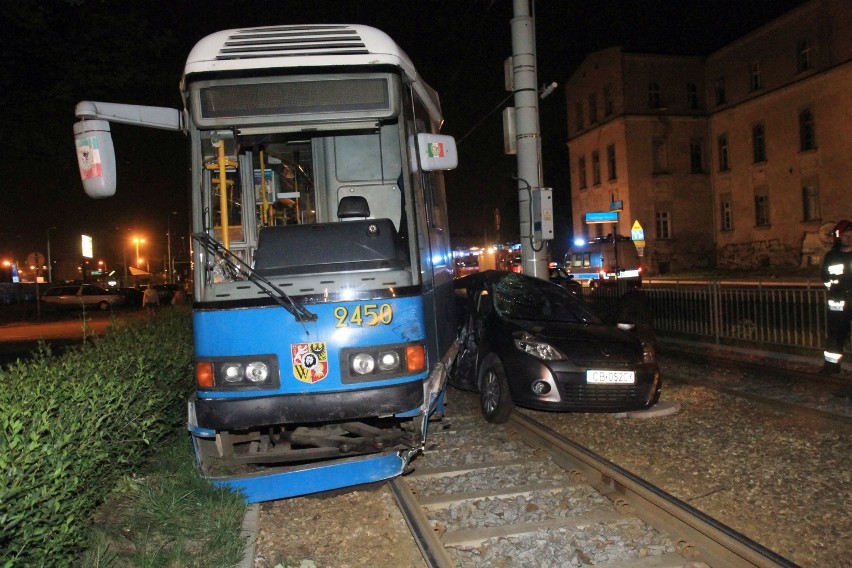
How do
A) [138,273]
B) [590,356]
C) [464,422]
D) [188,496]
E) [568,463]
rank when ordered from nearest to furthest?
[188,496], [568,463], [590,356], [464,422], [138,273]

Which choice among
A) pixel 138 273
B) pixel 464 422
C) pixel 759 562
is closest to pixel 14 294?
pixel 138 273

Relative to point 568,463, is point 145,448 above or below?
above

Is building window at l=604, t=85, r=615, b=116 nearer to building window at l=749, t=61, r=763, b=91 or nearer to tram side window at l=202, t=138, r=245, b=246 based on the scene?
building window at l=749, t=61, r=763, b=91

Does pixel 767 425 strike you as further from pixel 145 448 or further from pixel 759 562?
pixel 145 448

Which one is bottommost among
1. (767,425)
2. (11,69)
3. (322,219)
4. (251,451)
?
(767,425)

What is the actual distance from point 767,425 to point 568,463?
267 cm

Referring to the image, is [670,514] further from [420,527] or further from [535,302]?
[535,302]

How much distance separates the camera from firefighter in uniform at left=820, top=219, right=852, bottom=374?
28.8 feet

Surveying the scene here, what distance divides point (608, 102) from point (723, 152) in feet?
25.9

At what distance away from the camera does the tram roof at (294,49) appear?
495cm

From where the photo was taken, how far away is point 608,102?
45.0 meters

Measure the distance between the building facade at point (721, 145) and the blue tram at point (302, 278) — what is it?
112 feet

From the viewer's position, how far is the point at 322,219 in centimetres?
617

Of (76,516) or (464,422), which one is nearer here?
(76,516)
